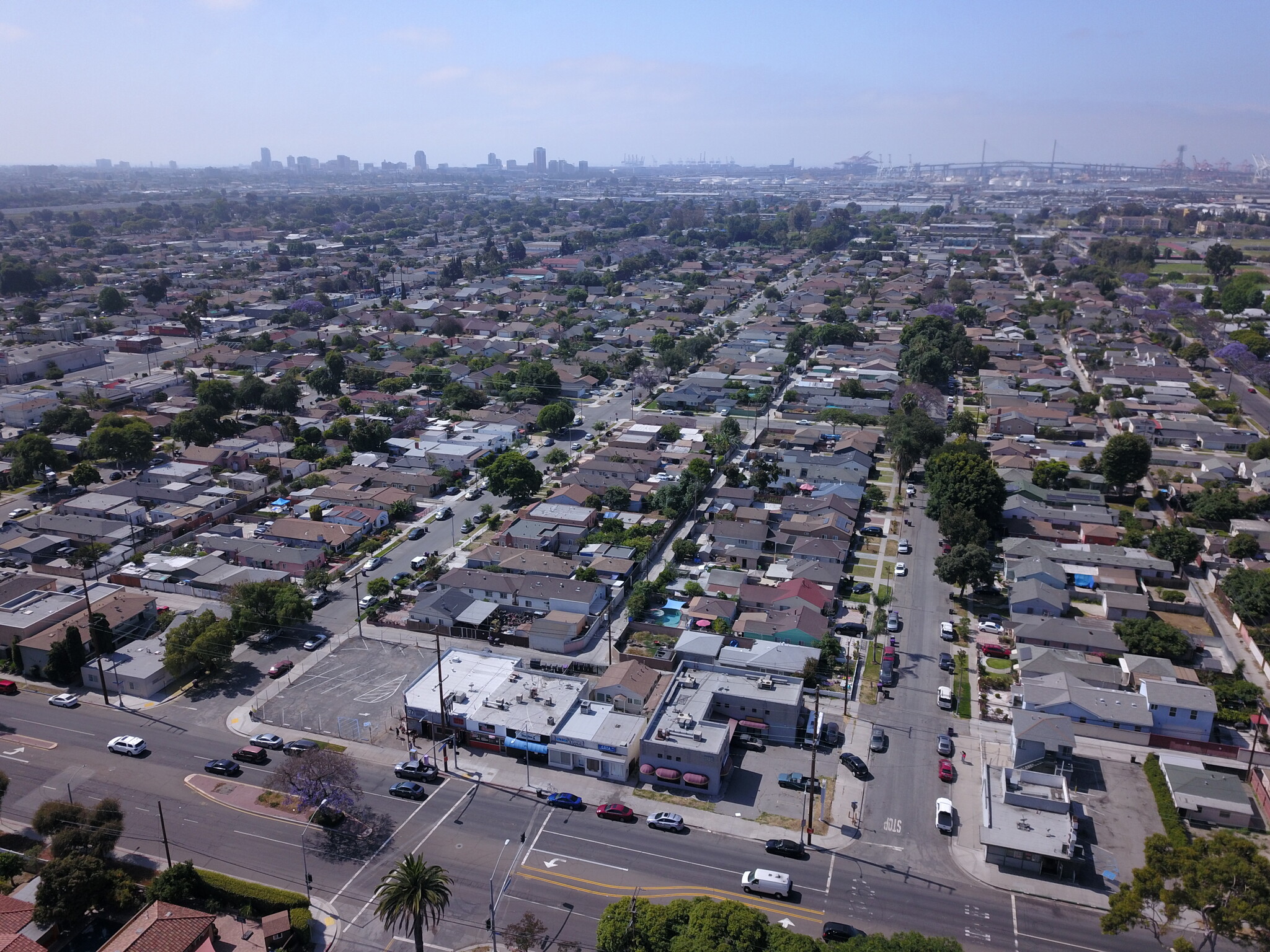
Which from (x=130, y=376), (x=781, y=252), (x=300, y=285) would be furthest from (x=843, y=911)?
(x=781, y=252)

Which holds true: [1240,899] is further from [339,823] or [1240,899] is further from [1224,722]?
[339,823]

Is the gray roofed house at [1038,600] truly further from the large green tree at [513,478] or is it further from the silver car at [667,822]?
the large green tree at [513,478]

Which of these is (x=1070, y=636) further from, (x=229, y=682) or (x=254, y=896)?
(x=229, y=682)

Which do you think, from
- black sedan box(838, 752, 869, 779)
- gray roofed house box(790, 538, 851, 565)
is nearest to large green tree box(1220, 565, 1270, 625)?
gray roofed house box(790, 538, 851, 565)

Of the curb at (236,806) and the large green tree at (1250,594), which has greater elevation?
the large green tree at (1250,594)

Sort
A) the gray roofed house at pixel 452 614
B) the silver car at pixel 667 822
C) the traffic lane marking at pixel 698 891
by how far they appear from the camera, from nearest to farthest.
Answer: the traffic lane marking at pixel 698 891 → the silver car at pixel 667 822 → the gray roofed house at pixel 452 614

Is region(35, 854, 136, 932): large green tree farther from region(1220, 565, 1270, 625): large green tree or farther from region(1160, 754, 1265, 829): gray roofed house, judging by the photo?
region(1220, 565, 1270, 625): large green tree

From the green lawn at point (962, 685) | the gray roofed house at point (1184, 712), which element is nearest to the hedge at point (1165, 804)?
the gray roofed house at point (1184, 712)
